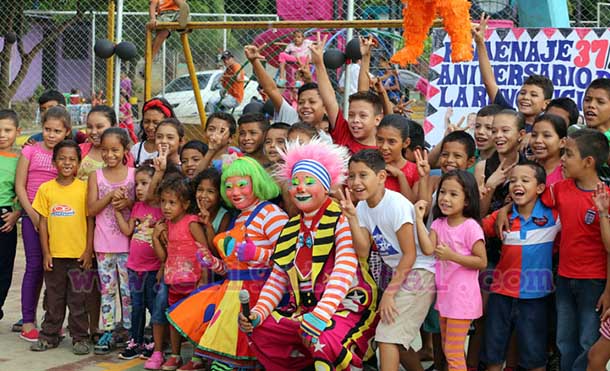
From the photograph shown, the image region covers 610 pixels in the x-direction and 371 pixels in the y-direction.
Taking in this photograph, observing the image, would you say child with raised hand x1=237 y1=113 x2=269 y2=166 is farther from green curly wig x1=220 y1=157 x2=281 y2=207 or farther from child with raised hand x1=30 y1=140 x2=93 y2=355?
child with raised hand x1=30 y1=140 x2=93 y2=355

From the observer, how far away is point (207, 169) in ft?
16.5

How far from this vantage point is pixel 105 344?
5355 mm

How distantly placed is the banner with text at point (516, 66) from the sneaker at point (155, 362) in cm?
266

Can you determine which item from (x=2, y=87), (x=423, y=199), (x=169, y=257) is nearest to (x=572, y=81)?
(x=423, y=199)

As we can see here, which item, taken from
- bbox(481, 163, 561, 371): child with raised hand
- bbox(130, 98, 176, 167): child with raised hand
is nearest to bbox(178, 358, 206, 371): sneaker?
bbox(130, 98, 176, 167): child with raised hand

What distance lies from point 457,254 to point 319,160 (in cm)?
86

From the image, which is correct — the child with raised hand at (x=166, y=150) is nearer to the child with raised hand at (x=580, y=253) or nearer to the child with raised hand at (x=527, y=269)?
the child with raised hand at (x=527, y=269)

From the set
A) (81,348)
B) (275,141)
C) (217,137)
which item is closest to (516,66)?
(275,141)

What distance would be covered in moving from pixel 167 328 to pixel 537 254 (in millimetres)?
2229

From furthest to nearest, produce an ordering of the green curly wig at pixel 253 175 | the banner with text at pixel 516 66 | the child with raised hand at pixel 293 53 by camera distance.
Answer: the child with raised hand at pixel 293 53, the banner with text at pixel 516 66, the green curly wig at pixel 253 175

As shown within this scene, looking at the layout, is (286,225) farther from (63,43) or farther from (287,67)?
(63,43)

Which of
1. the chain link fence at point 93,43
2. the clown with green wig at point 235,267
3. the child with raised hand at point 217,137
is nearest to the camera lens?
the clown with green wig at point 235,267

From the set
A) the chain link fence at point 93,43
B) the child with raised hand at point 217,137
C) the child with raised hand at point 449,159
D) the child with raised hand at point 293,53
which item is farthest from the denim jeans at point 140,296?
the chain link fence at point 93,43

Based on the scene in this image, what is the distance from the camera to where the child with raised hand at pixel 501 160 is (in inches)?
178
